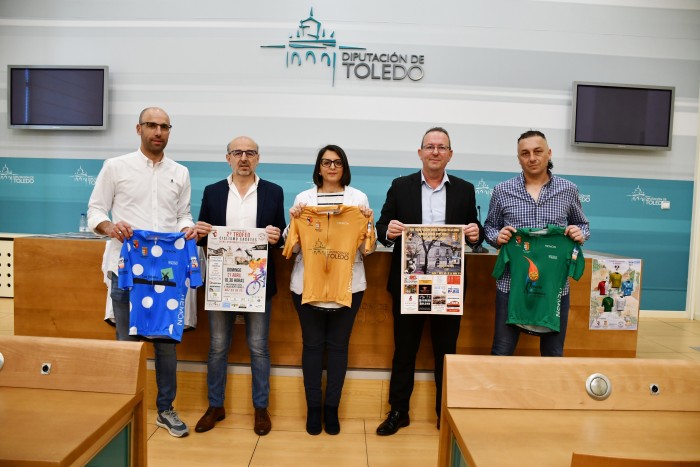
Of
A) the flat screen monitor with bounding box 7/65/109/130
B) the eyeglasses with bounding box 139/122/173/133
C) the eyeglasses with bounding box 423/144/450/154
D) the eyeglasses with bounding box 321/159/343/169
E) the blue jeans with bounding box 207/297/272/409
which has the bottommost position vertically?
the blue jeans with bounding box 207/297/272/409

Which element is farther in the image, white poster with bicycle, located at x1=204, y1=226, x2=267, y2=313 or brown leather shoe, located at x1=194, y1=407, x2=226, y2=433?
brown leather shoe, located at x1=194, y1=407, x2=226, y2=433

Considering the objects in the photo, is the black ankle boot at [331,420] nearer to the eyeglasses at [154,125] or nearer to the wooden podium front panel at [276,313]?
the wooden podium front panel at [276,313]

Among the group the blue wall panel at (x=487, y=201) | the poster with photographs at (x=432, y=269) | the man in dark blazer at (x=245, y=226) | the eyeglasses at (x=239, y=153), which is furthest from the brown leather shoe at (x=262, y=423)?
the blue wall panel at (x=487, y=201)

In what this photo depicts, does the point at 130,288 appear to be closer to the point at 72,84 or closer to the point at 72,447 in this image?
the point at 72,447

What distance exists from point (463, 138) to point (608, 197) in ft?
6.23

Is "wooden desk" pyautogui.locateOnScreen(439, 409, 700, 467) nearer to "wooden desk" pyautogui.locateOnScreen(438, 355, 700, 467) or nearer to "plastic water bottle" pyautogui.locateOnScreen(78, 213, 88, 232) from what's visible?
"wooden desk" pyautogui.locateOnScreen(438, 355, 700, 467)

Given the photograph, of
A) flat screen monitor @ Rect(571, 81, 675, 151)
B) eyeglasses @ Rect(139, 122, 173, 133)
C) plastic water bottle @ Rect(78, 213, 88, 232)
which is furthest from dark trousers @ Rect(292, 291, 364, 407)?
flat screen monitor @ Rect(571, 81, 675, 151)

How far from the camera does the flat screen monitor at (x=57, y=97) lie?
5.49 meters

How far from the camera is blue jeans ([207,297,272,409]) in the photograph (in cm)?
286

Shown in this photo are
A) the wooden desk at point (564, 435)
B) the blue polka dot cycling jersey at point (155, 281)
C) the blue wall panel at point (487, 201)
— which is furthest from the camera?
the blue wall panel at point (487, 201)

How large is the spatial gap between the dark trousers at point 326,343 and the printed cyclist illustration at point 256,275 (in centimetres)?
22

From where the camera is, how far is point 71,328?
321 cm

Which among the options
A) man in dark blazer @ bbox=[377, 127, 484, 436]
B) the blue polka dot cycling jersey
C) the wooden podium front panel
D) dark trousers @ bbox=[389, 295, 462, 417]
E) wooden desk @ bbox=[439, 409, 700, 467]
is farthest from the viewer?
the wooden podium front panel

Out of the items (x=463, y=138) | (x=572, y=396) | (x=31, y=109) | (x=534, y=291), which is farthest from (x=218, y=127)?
(x=572, y=396)
